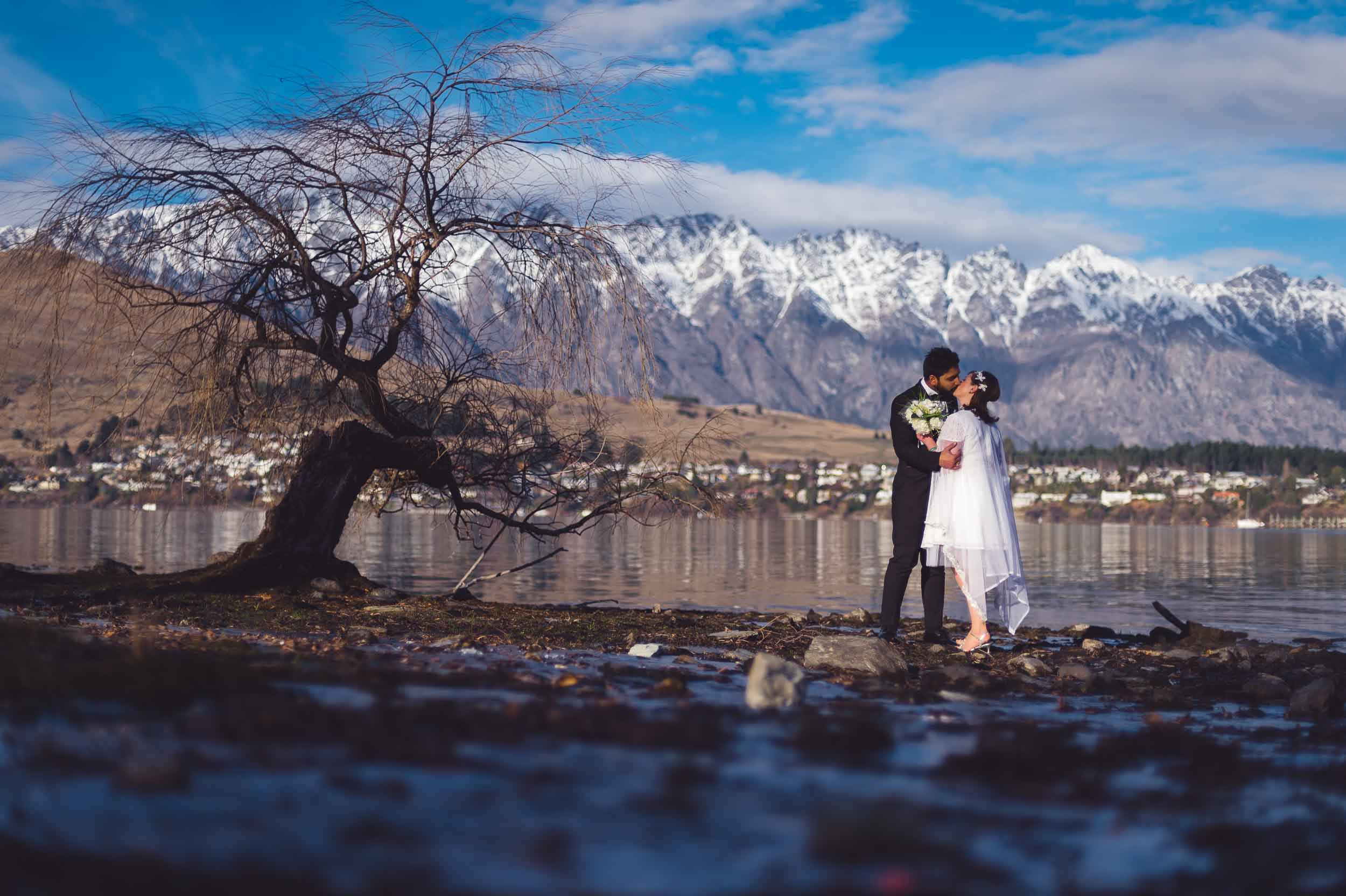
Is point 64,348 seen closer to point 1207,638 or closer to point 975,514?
point 975,514

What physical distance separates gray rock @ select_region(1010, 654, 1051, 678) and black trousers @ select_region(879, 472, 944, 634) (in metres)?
1.63

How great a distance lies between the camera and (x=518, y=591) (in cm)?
3309

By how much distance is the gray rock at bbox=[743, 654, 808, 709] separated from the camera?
7.17 meters

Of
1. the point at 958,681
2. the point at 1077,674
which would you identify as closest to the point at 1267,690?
the point at 1077,674

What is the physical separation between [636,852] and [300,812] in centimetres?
115

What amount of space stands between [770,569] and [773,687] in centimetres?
4261

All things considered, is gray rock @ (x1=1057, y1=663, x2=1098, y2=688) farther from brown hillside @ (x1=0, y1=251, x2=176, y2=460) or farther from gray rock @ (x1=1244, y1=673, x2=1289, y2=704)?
brown hillside @ (x1=0, y1=251, x2=176, y2=460)

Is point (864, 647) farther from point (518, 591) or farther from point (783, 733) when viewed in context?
point (518, 591)

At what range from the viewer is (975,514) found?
42.5ft

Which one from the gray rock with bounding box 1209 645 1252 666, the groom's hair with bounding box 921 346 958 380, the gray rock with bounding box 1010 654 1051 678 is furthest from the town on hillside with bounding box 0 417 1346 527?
the gray rock with bounding box 1209 645 1252 666

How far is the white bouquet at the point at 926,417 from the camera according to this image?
1338 cm

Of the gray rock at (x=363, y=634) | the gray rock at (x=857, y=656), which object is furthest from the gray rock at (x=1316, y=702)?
the gray rock at (x=363, y=634)

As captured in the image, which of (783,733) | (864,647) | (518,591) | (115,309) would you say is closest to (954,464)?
(864,647)

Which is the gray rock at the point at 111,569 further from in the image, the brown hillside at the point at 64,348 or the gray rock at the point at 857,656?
the gray rock at the point at 857,656
